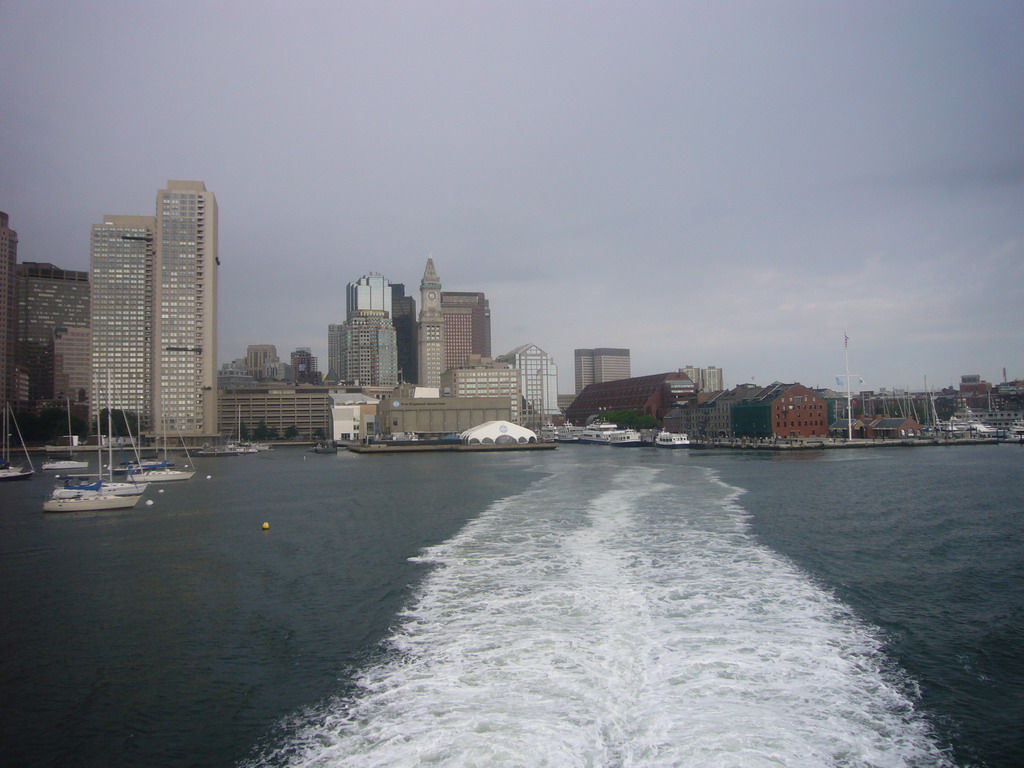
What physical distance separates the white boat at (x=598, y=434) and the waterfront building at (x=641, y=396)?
16.5 metres

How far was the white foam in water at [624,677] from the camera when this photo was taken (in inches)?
268

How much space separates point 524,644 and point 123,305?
5257 inches

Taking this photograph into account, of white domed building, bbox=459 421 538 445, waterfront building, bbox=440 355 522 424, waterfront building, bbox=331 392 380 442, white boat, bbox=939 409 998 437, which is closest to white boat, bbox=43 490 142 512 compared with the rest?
white domed building, bbox=459 421 538 445

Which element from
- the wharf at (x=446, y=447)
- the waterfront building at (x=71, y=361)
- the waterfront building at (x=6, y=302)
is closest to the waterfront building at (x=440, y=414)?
the wharf at (x=446, y=447)

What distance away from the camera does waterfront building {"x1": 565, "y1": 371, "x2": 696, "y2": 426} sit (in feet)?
420

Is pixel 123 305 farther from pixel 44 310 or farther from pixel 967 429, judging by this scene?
pixel 967 429

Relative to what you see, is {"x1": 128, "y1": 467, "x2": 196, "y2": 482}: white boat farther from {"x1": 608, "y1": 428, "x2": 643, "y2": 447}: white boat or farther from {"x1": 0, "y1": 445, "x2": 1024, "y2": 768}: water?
{"x1": 608, "y1": 428, "x2": 643, "y2": 447}: white boat

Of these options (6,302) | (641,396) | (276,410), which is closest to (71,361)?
(6,302)

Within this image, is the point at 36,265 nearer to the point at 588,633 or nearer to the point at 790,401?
the point at 790,401

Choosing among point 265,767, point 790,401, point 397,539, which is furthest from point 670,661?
point 790,401

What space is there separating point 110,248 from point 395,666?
13515 centimetres

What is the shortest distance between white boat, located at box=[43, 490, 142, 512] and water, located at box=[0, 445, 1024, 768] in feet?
20.0

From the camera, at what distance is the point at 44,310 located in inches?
6280

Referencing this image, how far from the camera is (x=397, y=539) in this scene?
19859 mm
